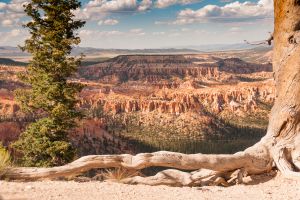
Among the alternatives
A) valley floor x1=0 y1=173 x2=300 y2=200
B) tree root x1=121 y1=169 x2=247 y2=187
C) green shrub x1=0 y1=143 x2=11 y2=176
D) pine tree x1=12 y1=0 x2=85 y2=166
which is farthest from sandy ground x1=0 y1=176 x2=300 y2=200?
pine tree x1=12 y1=0 x2=85 y2=166

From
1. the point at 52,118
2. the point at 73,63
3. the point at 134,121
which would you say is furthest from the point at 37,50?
the point at 134,121

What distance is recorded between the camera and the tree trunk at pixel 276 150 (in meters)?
9.62

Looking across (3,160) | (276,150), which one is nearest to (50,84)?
(3,160)

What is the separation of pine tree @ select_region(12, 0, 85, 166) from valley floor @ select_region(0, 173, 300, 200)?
758cm

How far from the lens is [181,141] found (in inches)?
5714

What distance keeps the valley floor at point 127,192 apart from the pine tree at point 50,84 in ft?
24.9

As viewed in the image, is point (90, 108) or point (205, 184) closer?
point (205, 184)

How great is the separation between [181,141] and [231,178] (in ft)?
446

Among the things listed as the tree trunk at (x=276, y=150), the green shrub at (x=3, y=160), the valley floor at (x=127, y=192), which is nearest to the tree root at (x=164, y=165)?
the tree trunk at (x=276, y=150)

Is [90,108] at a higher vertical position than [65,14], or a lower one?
lower

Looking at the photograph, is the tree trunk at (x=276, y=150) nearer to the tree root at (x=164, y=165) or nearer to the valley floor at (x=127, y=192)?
the tree root at (x=164, y=165)

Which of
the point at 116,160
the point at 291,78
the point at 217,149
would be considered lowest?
the point at 217,149

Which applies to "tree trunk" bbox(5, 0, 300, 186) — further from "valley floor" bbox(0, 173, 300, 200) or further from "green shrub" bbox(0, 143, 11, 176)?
"green shrub" bbox(0, 143, 11, 176)

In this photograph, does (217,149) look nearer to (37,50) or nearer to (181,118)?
(181,118)
